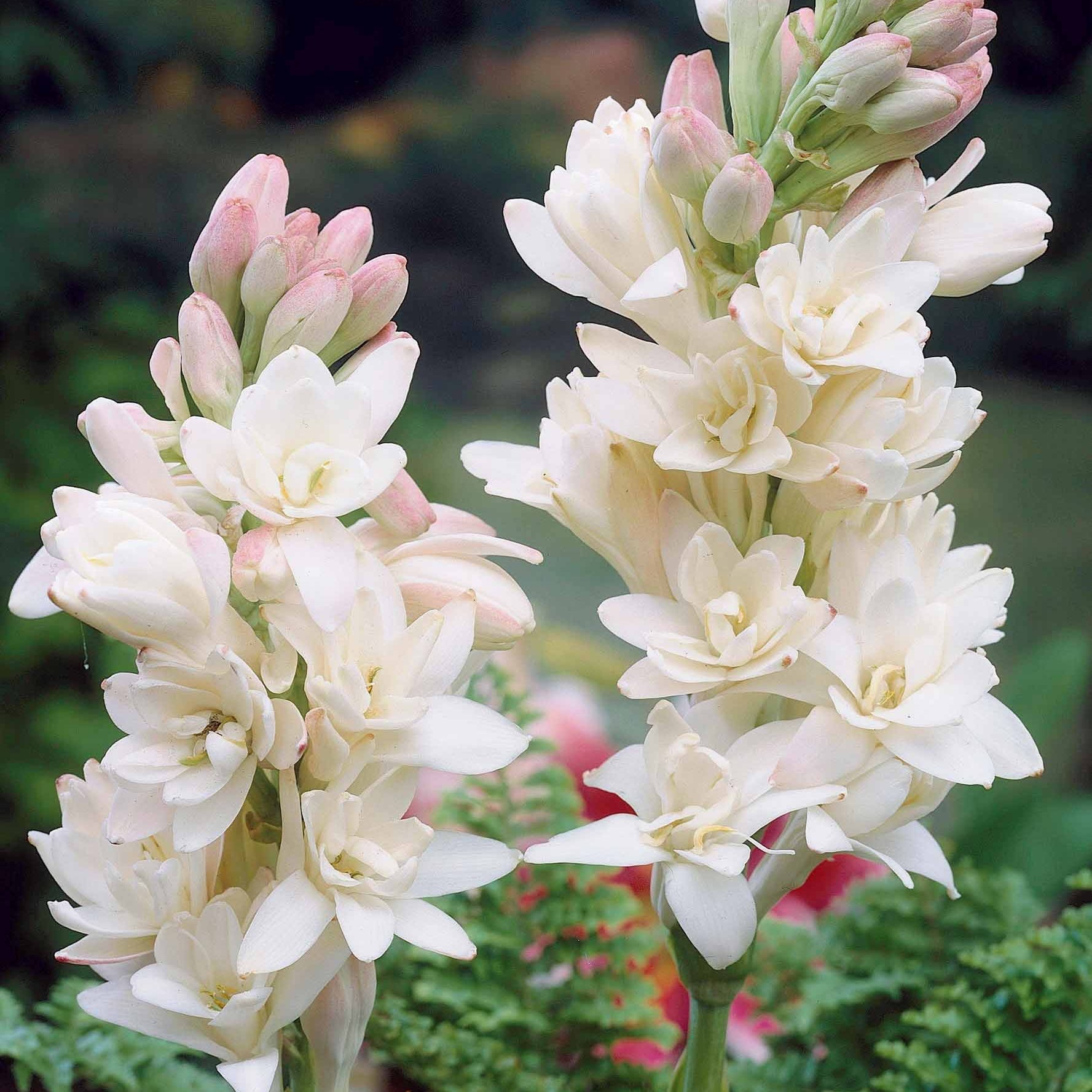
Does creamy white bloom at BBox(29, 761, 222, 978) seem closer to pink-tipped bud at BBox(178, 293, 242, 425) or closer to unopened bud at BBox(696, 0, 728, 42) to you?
pink-tipped bud at BBox(178, 293, 242, 425)

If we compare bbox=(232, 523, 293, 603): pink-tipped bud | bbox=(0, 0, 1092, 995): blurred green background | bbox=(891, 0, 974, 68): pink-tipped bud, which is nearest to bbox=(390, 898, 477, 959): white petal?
bbox=(232, 523, 293, 603): pink-tipped bud

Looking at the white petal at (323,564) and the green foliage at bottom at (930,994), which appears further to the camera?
the green foliage at bottom at (930,994)

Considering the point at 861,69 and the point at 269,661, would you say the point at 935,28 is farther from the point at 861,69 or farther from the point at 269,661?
the point at 269,661

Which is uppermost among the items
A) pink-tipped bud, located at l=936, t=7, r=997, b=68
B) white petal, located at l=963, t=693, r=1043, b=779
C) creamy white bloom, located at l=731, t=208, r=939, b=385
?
pink-tipped bud, located at l=936, t=7, r=997, b=68

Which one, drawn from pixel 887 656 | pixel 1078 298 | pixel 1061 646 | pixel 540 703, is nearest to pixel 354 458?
pixel 887 656

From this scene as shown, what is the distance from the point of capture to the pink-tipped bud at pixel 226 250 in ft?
1.37

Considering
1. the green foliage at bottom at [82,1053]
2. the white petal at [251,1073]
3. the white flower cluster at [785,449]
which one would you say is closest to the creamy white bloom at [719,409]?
the white flower cluster at [785,449]

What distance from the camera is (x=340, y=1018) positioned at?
42 centimetres

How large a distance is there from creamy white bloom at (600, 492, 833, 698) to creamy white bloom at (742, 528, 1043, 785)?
0.01 m

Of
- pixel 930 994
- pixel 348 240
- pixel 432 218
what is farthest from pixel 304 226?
pixel 432 218

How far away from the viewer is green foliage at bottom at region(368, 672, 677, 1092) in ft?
1.96

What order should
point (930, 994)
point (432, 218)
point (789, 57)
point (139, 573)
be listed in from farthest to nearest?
point (432, 218), point (930, 994), point (789, 57), point (139, 573)

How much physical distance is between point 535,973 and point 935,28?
1.48 feet

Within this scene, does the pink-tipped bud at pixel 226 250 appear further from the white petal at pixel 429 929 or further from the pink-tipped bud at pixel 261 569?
the white petal at pixel 429 929
